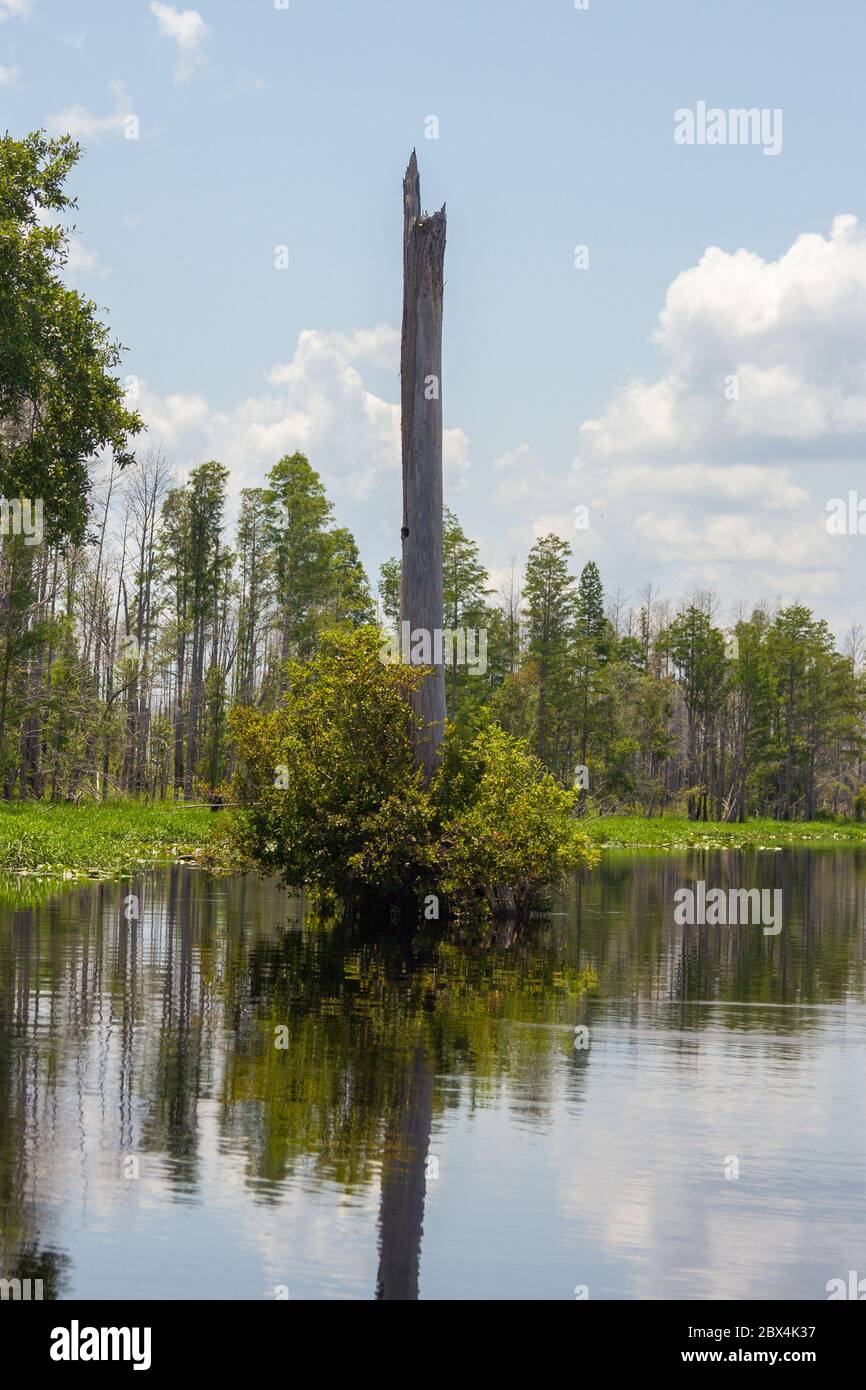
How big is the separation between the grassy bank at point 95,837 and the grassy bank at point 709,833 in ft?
57.8

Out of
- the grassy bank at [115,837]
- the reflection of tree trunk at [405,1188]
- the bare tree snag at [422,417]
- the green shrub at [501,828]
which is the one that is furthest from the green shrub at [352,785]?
the reflection of tree trunk at [405,1188]

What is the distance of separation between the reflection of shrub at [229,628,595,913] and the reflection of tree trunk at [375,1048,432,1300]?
36.0 feet

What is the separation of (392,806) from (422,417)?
5966 millimetres

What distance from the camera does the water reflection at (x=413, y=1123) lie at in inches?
260

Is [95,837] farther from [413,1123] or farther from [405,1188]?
[405,1188]

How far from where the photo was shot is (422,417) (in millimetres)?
23344

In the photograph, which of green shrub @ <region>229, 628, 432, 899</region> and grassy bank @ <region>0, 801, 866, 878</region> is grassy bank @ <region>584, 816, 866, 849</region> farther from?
green shrub @ <region>229, 628, 432, 899</region>

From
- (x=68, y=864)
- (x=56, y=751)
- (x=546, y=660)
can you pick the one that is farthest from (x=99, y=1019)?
(x=546, y=660)

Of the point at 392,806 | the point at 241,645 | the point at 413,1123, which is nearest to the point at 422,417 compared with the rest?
the point at 392,806

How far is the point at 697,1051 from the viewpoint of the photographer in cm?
1215
